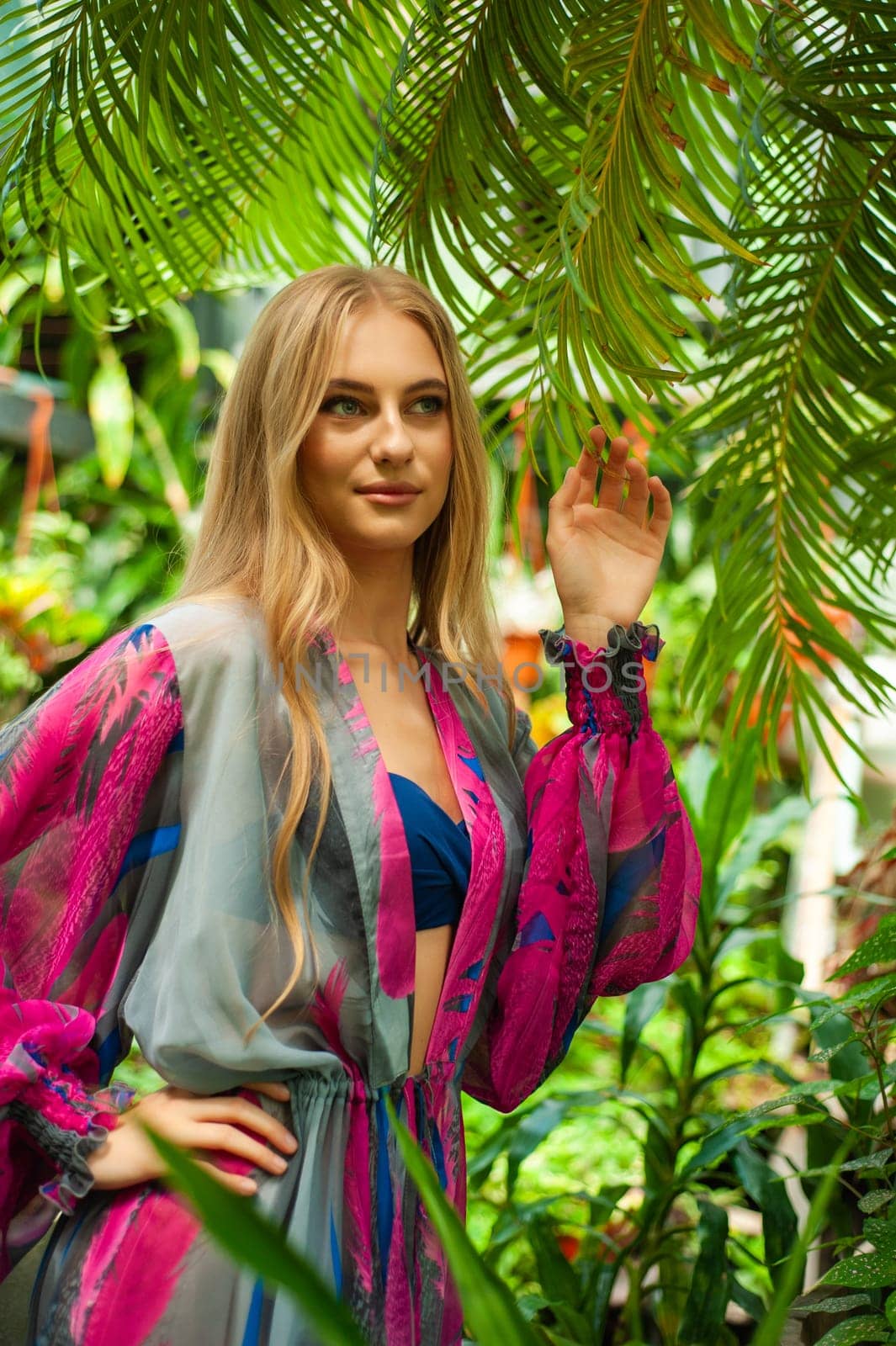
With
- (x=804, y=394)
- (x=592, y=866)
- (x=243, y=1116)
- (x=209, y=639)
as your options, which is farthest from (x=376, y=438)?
(x=804, y=394)

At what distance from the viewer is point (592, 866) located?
1.36 m

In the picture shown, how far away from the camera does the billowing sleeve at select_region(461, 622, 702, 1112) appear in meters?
1.36

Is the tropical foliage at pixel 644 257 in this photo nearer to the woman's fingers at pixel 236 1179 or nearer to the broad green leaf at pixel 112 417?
the woman's fingers at pixel 236 1179

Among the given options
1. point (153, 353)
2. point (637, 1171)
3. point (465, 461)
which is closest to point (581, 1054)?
point (637, 1171)

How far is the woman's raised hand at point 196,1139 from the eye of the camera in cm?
113

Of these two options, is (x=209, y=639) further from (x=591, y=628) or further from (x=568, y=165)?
(x=568, y=165)

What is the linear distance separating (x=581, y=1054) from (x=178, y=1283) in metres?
3.51

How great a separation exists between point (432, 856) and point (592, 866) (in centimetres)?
18

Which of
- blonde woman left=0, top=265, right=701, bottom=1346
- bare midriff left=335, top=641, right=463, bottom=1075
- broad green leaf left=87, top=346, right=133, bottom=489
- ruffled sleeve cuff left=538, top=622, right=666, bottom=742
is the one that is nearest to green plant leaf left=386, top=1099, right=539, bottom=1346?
blonde woman left=0, top=265, right=701, bottom=1346

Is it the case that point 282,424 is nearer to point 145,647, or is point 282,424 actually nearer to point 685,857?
point 145,647

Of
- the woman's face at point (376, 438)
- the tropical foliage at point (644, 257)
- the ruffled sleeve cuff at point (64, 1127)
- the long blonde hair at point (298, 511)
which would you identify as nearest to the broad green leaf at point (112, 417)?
the tropical foliage at point (644, 257)

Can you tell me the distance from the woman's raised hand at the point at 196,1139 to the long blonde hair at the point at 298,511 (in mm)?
92

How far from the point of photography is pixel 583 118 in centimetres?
162

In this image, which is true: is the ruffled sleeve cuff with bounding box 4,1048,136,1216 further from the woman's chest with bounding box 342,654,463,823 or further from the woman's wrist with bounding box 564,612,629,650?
the woman's wrist with bounding box 564,612,629,650
